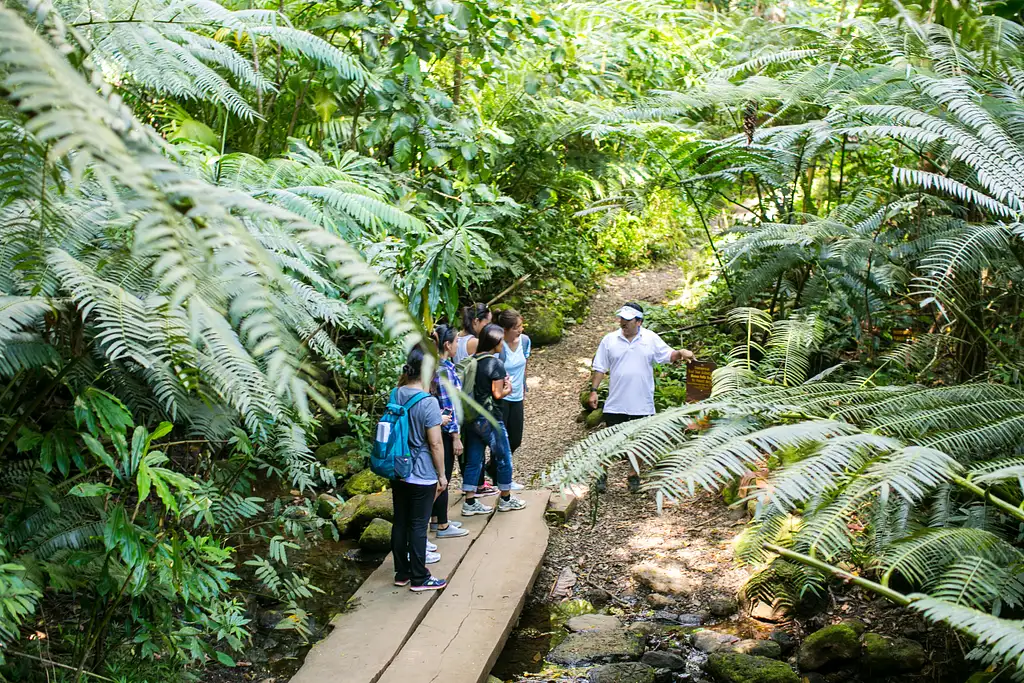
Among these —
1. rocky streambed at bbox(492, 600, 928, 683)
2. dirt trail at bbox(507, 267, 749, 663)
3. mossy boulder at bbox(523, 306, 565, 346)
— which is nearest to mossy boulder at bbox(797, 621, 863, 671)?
rocky streambed at bbox(492, 600, 928, 683)

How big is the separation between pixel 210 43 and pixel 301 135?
460cm

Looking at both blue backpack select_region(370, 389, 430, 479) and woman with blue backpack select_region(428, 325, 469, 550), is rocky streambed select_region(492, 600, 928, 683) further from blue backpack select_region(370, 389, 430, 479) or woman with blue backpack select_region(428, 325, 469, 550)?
blue backpack select_region(370, 389, 430, 479)

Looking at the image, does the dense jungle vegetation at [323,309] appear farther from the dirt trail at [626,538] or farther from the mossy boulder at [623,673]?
the mossy boulder at [623,673]

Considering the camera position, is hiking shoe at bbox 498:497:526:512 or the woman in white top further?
the woman in white top

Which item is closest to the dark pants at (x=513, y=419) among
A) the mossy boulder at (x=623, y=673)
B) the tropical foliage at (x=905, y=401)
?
the mossy boulder at (x=623, y=673)

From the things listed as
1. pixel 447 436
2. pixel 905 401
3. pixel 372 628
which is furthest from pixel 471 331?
pixel 905 401

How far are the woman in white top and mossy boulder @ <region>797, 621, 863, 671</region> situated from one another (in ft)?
11.1

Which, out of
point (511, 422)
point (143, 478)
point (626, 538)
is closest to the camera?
point (143, 478)

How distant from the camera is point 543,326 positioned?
11.1 m

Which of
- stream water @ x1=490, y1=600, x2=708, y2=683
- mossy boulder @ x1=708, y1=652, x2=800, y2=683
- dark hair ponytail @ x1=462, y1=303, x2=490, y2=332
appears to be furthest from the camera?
dark hair ponytail @ x1=462, y1=303, x2=490, y2=332

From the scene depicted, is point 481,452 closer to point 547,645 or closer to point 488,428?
point 488,428

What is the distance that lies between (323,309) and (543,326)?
840 centimetres

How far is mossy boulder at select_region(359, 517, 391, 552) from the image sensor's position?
21.5ft

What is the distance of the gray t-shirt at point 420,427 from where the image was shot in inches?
201
